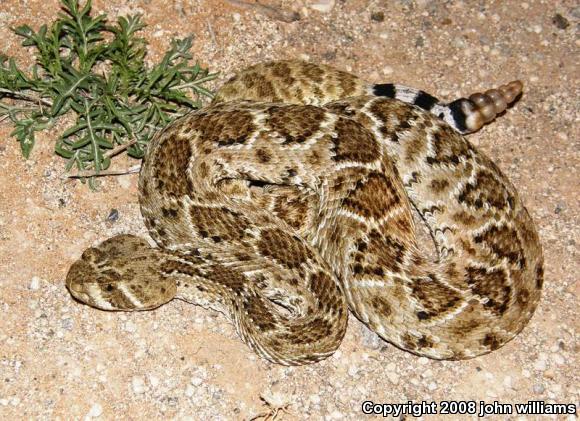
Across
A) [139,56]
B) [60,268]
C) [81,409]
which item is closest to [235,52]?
[139,56]

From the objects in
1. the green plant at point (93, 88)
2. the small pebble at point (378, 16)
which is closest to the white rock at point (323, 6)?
the small pebble at point (378, 16)

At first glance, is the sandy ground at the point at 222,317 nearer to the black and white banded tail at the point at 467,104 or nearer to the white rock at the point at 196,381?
the white rock at the point at 196,381

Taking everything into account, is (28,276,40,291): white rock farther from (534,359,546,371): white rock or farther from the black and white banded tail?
(534,359,546,371): white rock

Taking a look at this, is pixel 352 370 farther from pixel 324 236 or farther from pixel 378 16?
pixel 378 16

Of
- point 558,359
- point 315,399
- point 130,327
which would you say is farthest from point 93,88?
point 558,359

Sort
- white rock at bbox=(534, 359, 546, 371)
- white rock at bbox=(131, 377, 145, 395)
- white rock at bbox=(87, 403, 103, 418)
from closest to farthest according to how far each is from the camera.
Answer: white rock at bbox=(87, 403, 103, 418) < white rock at bbox=(131, 377, 145, 395) < white rock at bbox=(534, 359, 546, 371)

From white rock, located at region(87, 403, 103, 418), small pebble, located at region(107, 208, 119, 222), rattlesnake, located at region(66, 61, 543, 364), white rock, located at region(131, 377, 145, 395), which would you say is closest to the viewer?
white rock, located at region(87, 403, 103, 418)

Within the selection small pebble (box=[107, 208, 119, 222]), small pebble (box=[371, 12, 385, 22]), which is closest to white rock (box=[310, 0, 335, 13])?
small pebble (box=[371, 12, 385, 22])
